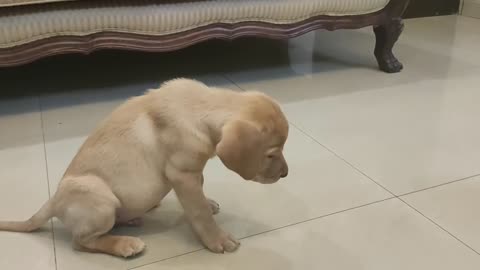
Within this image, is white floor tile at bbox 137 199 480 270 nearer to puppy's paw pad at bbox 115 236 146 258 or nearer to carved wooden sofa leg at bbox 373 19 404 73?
puppy's paw pad at bbox 115 236 146 258

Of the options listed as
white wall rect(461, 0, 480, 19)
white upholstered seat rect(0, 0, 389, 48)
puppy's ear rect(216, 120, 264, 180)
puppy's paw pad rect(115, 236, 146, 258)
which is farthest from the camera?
white wall rect(461, 0, 480, 19)

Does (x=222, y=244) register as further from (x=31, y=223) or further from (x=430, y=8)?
(x=430, y=8)

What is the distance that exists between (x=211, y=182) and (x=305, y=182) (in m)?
0.27

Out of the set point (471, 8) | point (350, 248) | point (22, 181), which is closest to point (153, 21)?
point (22, 181)

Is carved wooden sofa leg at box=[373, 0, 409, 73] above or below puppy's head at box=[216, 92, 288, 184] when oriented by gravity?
below

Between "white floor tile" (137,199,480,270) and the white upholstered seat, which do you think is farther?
the white upholstered seat

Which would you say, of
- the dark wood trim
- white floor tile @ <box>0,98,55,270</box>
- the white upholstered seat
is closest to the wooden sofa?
the white upholstered seat

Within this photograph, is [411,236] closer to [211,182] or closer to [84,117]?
[211,182]

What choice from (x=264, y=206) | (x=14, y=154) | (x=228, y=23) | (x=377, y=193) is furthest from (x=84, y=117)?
(x=377, y=193)

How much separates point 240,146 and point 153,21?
1138mm

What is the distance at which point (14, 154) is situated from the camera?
1646 millimetres

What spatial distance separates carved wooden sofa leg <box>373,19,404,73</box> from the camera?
2.49 meters

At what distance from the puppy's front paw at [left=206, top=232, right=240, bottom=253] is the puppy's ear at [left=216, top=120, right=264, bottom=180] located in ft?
0.74

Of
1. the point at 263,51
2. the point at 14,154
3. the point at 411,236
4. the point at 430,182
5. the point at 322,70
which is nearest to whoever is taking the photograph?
the point at 411,236
